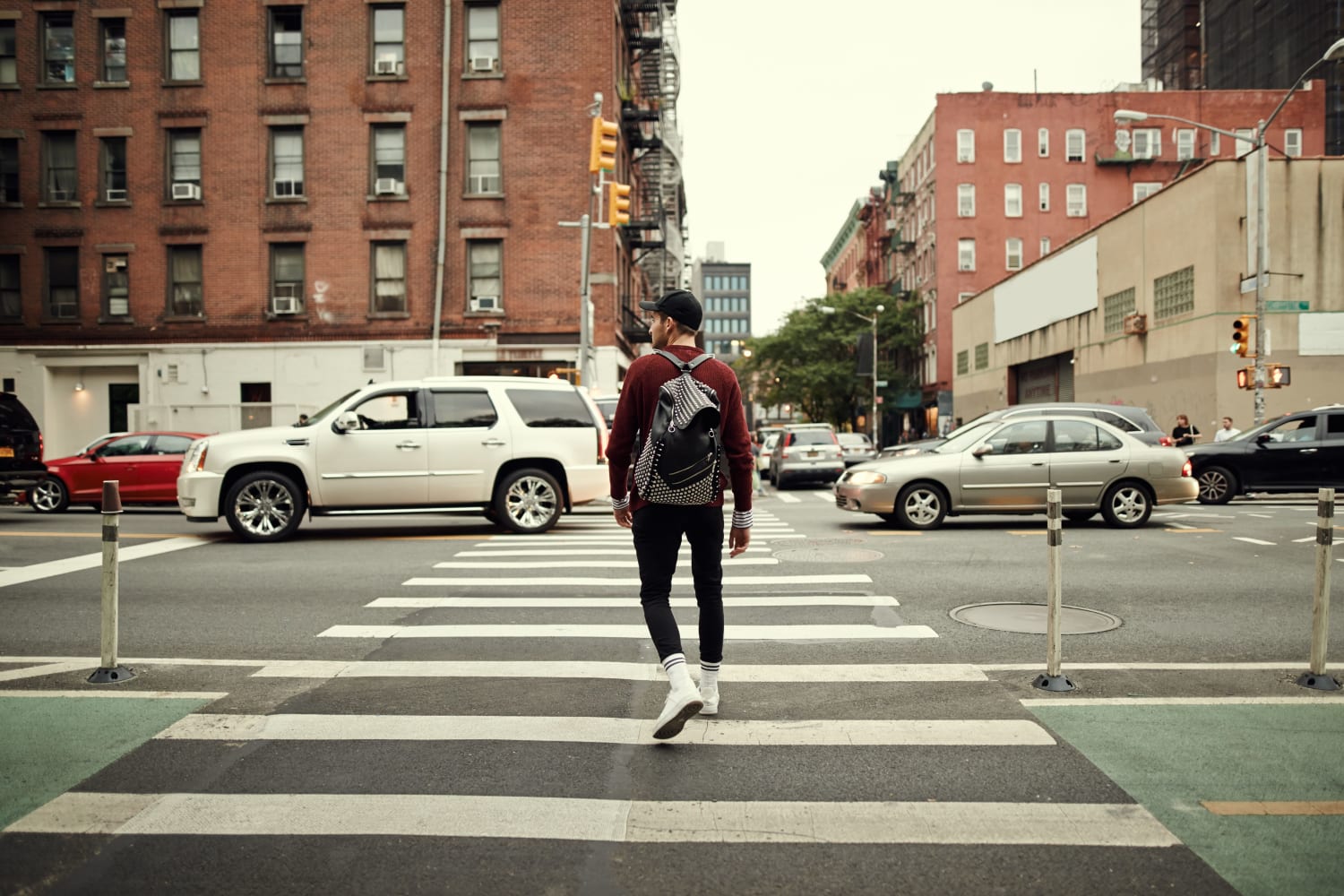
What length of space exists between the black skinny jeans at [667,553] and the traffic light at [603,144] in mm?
13990

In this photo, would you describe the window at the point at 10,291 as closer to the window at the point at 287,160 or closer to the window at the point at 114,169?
the window at the point at 114,169

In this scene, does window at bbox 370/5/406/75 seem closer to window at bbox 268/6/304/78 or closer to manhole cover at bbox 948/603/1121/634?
window at bbox 268/6/304/78

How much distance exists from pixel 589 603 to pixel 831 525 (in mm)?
7138

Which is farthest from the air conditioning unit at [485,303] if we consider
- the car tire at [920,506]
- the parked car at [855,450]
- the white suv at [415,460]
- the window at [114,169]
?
the car tire at [920,506]

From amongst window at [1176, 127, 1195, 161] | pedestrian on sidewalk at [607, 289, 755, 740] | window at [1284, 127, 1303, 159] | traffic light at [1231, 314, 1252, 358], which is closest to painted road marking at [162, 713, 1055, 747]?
pedestrian on sidewalk at [607, 289, 755, 740]

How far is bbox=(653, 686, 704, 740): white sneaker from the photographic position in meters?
4.57

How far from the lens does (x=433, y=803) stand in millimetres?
3902

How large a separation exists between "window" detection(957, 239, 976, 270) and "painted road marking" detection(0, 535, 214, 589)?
5612 centimetres

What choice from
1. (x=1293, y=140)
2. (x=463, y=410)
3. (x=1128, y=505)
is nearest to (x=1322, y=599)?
(x=1128, y=505)

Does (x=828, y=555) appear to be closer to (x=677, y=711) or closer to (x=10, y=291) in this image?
(x=677, y=711)

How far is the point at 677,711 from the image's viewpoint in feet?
15.0

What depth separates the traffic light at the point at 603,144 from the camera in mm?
17859

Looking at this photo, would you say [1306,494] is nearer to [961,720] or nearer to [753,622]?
[753,622]

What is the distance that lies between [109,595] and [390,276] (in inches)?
1073
